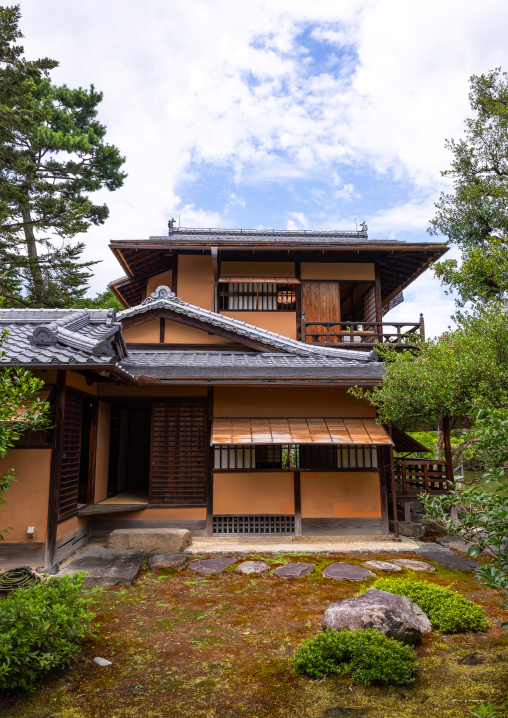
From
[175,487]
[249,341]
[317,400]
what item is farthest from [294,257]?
[175,487]

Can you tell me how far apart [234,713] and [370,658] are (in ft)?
3.98

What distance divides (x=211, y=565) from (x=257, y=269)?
9997 millimetres

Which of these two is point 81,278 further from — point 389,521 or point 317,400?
point 389,521

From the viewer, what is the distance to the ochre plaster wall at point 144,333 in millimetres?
11445

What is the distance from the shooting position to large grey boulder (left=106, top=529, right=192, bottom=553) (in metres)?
8.17

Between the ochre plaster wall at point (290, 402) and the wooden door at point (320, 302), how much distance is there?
5.33 metres

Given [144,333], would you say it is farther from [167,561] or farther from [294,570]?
[294,570]

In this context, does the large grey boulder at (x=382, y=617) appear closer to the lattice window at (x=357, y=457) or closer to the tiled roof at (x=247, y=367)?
the tiled roof at (x=247, y=367)

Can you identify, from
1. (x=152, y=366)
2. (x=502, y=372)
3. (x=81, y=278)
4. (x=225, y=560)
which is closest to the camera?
(x=502, y=372)

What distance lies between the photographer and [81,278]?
2228cm

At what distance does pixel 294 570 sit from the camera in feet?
23.9

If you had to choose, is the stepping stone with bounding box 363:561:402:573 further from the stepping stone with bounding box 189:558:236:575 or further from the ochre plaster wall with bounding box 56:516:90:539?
the ochre plaster wall with bounding box 56:516:90:539

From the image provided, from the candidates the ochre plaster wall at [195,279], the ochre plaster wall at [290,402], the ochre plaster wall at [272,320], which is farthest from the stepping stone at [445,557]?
the ochre plaster wall at [195,279]

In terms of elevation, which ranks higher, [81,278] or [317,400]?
[81,278]
